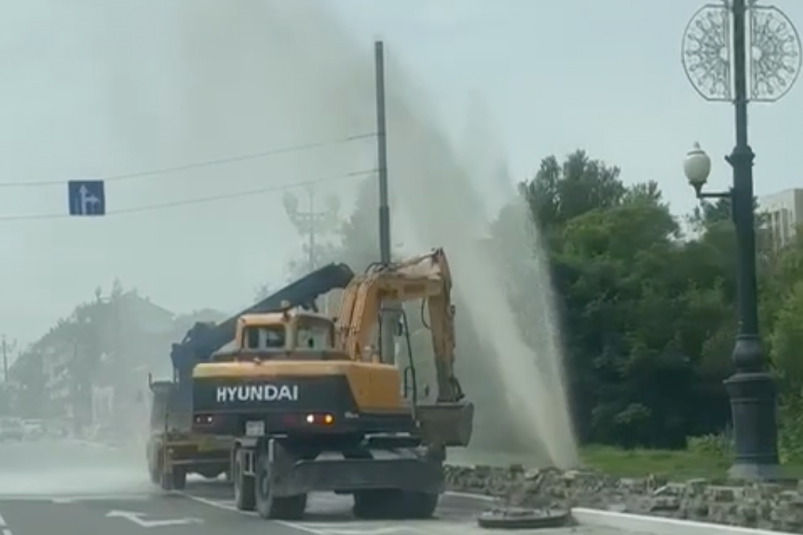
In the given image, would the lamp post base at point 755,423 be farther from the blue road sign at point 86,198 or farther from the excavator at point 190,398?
the blue road sign at point 86,198

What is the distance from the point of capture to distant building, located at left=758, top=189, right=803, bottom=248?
244ft

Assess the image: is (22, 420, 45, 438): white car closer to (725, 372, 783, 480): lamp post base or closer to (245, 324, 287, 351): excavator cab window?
(245, 324, 287, 351): excavator cab window

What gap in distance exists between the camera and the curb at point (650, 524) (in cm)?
1742

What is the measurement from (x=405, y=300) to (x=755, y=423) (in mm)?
6569

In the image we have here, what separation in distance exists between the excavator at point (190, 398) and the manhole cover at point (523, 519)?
796cm

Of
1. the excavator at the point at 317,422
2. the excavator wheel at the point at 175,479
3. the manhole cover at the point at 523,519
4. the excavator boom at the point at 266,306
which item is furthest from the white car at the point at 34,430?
the manhole cover at the point at 523,519

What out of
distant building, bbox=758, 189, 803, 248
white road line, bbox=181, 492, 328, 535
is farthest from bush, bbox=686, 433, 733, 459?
distant building, bbox=758, 189, 803, 248

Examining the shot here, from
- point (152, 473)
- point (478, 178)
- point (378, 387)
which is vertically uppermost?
point (478, 178)

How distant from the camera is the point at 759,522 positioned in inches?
695

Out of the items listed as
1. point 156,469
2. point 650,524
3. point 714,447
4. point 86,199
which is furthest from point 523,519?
point 86,199

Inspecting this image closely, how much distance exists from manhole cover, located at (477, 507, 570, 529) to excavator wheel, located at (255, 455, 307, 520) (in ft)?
10.8

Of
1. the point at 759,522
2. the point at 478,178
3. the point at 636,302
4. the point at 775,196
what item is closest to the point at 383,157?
the point at 478,178

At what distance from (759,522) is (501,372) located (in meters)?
18.2

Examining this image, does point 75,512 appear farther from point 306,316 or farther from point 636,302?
point 636,302
